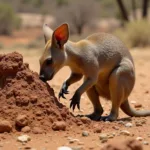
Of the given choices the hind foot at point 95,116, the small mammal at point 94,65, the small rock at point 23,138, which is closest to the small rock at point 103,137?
the small rock at point 23,138

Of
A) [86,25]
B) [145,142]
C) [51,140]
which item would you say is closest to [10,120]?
[51,140]

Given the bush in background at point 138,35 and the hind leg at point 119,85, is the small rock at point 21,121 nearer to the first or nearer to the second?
the hind leg at point 119,85

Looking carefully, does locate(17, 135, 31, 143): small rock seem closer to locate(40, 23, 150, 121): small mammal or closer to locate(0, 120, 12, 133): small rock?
locate(0, 120, 12, 133): small rock

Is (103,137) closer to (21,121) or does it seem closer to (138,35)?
(21,121)

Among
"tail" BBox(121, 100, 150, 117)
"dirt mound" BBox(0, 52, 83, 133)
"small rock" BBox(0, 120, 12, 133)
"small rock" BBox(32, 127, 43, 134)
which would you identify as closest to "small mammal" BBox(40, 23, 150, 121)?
"tail" BBox(121, 100, 150, 117)

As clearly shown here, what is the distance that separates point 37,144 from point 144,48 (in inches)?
781

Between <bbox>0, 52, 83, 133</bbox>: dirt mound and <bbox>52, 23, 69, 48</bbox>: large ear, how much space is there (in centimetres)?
60

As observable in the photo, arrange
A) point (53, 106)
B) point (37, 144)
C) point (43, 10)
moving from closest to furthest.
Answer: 1. point (37, 144)
2. point (53, 106)
3. point (43, 10)

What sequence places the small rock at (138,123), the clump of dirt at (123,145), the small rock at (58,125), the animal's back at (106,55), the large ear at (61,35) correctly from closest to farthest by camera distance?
the clump of dirt at (123,145), the small rock at (58,125), the small rock at (138,123), the large ear at (61,35), the animal's back at (106,55)

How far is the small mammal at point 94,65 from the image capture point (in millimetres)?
6641

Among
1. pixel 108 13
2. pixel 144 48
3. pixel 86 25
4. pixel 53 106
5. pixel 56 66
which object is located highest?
pixel 108 13

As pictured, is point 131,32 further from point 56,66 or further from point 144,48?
point 56,66

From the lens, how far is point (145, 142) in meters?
5.39

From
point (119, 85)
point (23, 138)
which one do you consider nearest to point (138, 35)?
point (119, 85)
